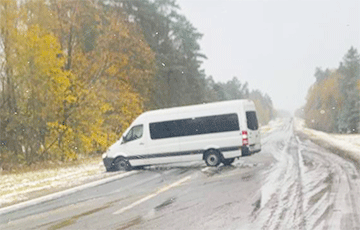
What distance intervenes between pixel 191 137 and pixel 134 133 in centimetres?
245

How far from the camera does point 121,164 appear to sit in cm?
1769

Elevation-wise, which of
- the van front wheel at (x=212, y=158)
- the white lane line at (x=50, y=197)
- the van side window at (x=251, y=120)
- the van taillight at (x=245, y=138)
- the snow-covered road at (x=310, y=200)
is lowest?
the snow-covered road at (x=310, y=200)

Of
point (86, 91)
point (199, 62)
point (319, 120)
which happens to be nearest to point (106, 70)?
point (86, 91)

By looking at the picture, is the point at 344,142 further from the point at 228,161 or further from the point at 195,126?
the point at 195,126

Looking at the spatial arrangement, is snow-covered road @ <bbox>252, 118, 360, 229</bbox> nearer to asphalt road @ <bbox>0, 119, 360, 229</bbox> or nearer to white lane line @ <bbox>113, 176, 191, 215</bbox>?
asphalt road @ <bbox>0, 119, 360, 229</bbox>

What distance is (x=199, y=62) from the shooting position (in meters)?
56.6

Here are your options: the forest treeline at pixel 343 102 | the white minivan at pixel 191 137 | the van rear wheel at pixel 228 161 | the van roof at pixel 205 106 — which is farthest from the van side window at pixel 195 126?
the forest treeline at pixel 343 102

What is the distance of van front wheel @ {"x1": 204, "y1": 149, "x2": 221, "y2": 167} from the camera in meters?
16.6

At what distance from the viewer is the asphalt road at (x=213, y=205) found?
669cm

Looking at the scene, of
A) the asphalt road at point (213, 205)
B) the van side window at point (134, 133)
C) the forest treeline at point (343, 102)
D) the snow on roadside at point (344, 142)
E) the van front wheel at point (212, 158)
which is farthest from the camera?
the forest treeline at point (343, 102)

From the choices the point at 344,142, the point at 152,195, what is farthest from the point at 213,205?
the point at 344,142

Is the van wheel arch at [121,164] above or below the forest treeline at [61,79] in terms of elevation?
below

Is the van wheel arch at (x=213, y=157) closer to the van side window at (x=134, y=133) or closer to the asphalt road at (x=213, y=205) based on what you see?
the van side window at (x=134, y=133)

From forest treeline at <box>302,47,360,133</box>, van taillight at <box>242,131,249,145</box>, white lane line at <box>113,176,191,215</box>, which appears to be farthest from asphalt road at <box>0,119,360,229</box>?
forest treeline at <box>302,47,360,133</box>
